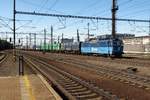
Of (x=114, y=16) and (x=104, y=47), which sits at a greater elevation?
→ (x=114, y=16)

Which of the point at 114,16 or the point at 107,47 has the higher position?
the point at 114,16

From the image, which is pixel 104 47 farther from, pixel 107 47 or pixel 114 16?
pixel 114 16

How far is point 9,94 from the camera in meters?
12.0

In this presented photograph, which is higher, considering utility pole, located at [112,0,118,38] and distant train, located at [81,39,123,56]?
utility pole, located at [112,0,118,38]

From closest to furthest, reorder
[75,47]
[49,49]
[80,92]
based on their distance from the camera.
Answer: [80,92], [75,47], [49,49]

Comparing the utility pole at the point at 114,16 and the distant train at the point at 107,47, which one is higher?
the utility pole at the point at 114,16

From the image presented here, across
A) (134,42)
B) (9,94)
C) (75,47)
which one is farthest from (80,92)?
(75,47)

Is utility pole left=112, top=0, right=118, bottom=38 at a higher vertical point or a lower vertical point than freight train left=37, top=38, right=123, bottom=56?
higher

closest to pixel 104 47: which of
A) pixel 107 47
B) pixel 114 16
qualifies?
pixel 107 47

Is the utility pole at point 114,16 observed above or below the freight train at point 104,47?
above

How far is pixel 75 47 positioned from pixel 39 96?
7699 centimetres

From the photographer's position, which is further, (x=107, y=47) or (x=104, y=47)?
(x=104, y=47)

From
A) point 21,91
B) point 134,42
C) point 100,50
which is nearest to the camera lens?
point 21,91

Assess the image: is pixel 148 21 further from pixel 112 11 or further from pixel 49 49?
pixel 49 49
